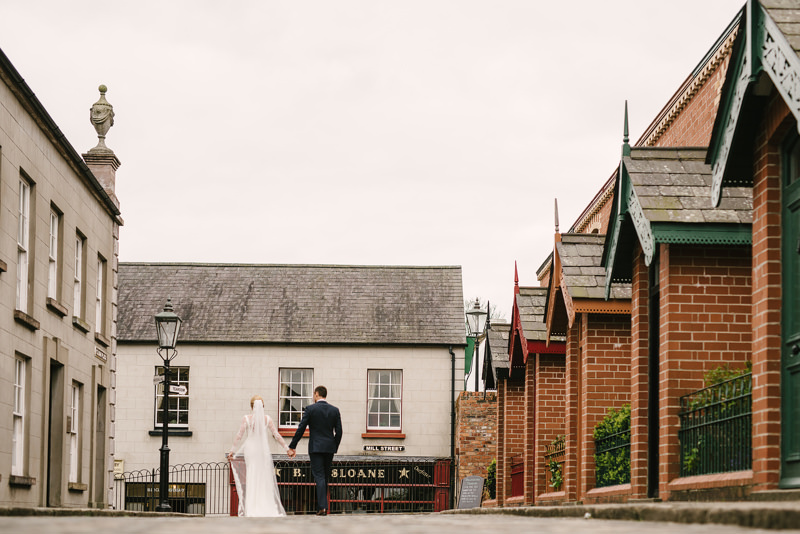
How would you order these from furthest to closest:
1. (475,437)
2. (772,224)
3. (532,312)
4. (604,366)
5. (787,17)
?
(475,437)
(532,312)
(604,366)
(772,224)
(787,17)

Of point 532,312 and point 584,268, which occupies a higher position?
point 584,268

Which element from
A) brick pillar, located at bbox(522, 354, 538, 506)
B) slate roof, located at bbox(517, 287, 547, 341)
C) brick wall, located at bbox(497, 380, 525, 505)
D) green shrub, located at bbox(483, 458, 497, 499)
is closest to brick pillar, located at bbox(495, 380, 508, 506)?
brick wall, located at bbox(497, 380, 525, 505)

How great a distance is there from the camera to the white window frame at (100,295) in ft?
78.6

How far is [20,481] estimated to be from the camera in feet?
56.1

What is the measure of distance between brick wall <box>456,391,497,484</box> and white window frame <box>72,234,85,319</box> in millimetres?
11066

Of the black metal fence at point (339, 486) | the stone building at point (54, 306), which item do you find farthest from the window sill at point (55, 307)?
the black metal fence at point (339, 486)

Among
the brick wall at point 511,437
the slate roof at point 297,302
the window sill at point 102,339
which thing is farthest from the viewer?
the slate roof at point 297,302

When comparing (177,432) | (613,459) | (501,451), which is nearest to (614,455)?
(613,459)

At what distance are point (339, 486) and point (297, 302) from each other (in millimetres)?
6503

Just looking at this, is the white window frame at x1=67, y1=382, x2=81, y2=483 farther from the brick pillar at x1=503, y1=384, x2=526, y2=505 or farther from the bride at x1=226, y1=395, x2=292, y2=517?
the brick pillar at x1=503, y1=384, x2=526, y2=505

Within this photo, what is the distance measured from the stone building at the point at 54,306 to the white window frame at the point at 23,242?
15mm

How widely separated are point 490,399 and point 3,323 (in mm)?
16472

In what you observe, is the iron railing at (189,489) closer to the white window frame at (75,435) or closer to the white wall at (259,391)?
the white wall at (259,391)

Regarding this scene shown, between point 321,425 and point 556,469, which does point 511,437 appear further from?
point 321,425
